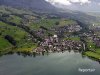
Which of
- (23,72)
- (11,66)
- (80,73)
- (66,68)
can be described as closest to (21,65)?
(11,66)

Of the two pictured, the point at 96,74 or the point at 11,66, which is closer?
the point at 96,74

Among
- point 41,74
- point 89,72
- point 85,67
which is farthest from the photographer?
point 85,67

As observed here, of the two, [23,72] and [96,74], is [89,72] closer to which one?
[96,74]

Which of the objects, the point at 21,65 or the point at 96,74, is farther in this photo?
the point at 21,65

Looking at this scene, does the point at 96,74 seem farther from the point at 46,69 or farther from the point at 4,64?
the point at 4,64

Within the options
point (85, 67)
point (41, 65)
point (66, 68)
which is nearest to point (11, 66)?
point (41, 65)

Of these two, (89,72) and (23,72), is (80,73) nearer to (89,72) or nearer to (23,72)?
(89,72)

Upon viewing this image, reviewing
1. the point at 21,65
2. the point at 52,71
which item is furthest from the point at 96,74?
the point at 21,65

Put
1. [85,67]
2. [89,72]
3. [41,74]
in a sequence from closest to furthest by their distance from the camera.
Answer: [41,74] < [89,72] < [85,67]
